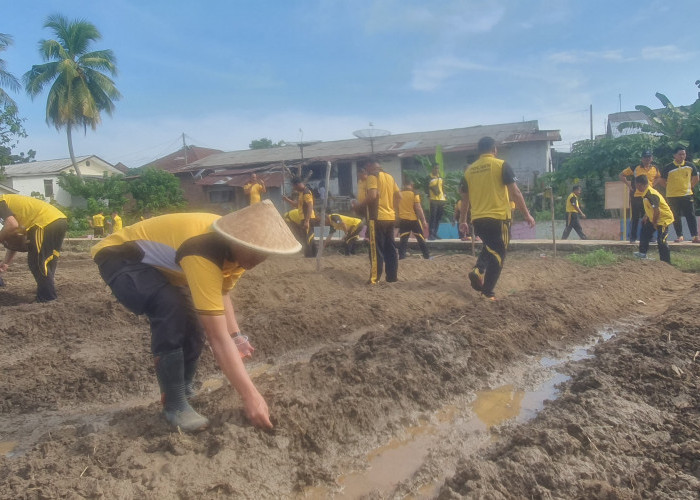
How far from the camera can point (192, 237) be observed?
251 centimetres

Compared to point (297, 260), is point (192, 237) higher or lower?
higher

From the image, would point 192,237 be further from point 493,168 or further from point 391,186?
point 391,186

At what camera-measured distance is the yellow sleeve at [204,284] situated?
7.61ft

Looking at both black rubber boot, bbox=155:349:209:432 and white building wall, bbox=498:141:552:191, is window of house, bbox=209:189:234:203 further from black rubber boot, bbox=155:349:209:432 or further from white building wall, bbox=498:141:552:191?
black rubber boot, bbox=155:349:209:432

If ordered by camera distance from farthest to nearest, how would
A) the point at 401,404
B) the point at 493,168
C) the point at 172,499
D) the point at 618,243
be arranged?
the point at 618,243 → the point at 493,168 → the point at 401,404 → the point at 172,499

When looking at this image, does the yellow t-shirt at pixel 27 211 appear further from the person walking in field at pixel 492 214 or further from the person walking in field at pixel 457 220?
the person walking in field at pixel 457 220

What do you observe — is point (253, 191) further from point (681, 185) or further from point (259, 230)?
point (259, 230)

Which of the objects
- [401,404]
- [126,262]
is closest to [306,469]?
[401,404]

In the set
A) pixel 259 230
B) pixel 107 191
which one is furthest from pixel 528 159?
pixel 259 230

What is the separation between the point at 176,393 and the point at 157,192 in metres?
25.5

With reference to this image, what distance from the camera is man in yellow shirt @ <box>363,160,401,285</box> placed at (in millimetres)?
6746

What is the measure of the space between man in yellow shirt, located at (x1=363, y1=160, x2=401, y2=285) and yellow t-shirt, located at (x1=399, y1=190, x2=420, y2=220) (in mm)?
2324

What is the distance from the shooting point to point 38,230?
6.09 m

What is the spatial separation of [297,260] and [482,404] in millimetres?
7108
